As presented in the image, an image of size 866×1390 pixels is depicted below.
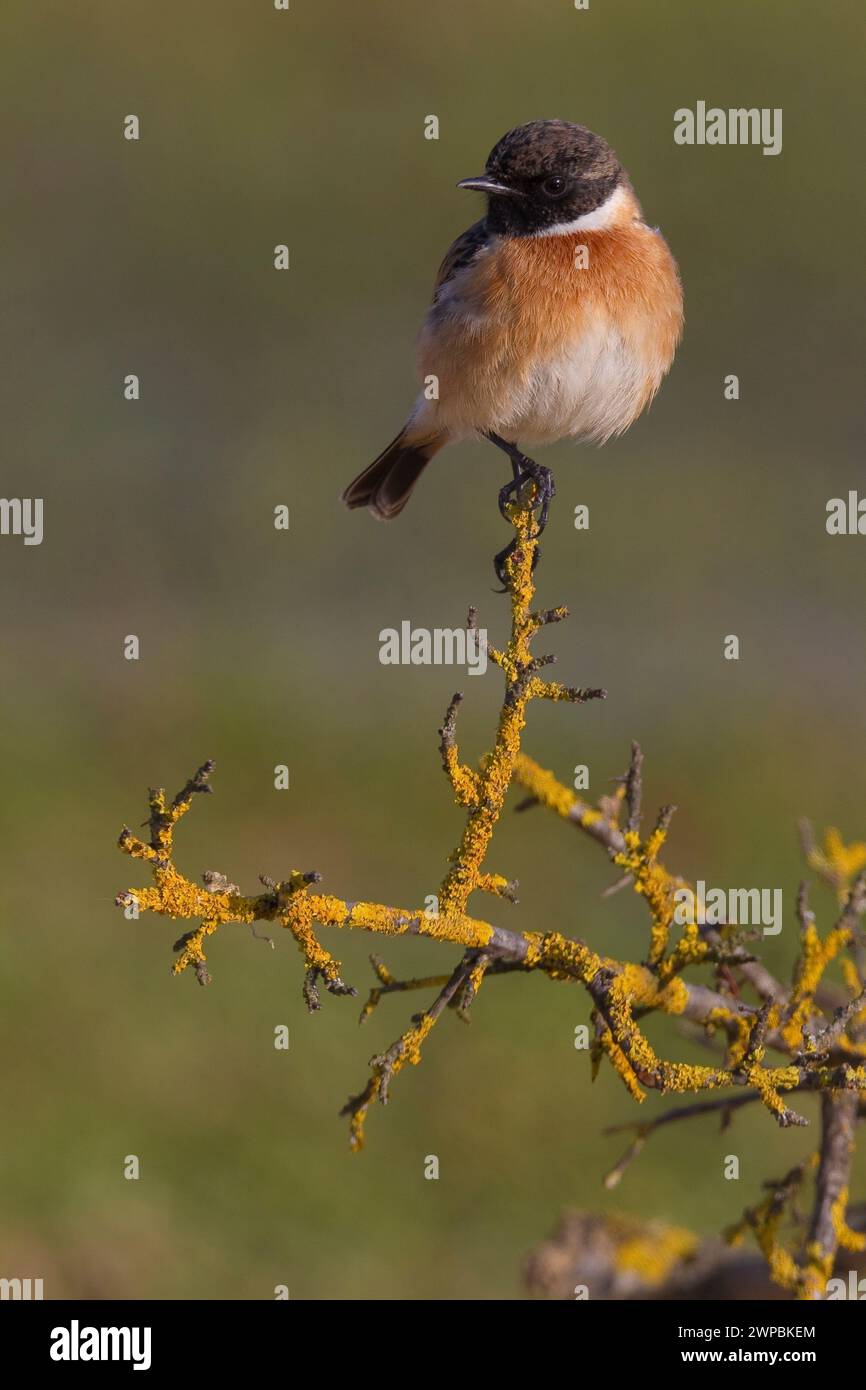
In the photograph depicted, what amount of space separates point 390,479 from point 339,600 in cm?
636

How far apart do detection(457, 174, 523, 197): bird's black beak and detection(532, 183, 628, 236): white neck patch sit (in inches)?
7.0

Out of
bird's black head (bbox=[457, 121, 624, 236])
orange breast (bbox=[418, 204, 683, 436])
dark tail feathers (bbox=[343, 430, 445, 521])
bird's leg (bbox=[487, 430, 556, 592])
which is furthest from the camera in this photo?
dark tail feathers (bbox=[343, 430, 445, 521])

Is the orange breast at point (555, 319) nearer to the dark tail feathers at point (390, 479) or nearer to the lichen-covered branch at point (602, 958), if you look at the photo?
the dark tail feathers at point (390, 479)

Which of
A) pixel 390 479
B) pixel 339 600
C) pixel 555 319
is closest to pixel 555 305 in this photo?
pixel 555 319

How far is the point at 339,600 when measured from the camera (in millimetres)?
13062

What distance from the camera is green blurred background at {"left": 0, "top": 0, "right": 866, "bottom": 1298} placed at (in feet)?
23.2

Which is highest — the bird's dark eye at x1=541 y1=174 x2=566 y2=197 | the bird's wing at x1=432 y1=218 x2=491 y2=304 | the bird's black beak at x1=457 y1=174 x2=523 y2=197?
the bird's wing at x1=432 y1=218 x2=491 y2=304

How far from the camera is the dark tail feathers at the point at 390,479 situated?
6.68 metres

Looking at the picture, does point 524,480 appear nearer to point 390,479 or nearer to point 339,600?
point 390,479

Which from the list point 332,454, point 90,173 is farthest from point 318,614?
point 90,173

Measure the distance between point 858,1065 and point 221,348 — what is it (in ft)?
45.9

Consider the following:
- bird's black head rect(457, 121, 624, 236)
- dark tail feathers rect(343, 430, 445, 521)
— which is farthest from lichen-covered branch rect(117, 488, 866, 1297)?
dark tail feathers rect(343, 430, 445, 521)

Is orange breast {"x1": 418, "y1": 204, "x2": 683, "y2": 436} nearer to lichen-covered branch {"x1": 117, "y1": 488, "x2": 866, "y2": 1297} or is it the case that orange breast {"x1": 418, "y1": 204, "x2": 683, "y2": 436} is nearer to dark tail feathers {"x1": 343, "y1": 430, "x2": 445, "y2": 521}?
dark tail feathers {"x1": 343, "y1": 430, "x2": 445, "y2": 521}

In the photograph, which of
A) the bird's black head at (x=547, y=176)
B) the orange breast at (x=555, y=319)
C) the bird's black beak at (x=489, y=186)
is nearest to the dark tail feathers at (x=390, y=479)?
the orange breast at (x=555, y=319)
